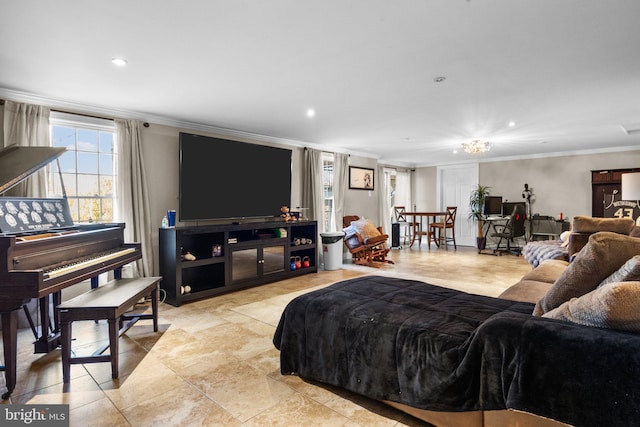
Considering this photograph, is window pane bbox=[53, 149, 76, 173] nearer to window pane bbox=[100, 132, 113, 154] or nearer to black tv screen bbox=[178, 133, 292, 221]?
window pane bbox=[100, 132, 113, 154]

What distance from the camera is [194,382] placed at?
2.20 meters

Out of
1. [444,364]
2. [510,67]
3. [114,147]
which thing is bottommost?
[444,364]

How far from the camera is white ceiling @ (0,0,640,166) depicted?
6.51ft

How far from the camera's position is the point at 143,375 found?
7.54ft

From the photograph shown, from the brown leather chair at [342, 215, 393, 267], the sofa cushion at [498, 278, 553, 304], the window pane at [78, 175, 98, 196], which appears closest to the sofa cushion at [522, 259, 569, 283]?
the sofa cushion at [498, 278, 553, 304]

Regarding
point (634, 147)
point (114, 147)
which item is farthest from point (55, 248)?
point (634, 147)

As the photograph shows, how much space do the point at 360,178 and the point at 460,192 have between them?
335cm

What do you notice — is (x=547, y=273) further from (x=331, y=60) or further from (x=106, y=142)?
(x=106, y=142)

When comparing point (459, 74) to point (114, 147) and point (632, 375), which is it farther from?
point (114, 147)

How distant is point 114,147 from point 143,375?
2868mm

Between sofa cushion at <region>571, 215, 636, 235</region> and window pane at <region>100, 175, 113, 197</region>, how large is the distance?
5.24 m

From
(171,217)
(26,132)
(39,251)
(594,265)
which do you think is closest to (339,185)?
(171,217)

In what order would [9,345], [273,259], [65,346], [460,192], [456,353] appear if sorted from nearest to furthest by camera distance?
1. [456,353]
2. [9,345]
3. [65,346]
4. [273,259]
5. [460,192]

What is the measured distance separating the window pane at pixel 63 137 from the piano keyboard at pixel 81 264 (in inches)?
61.8
